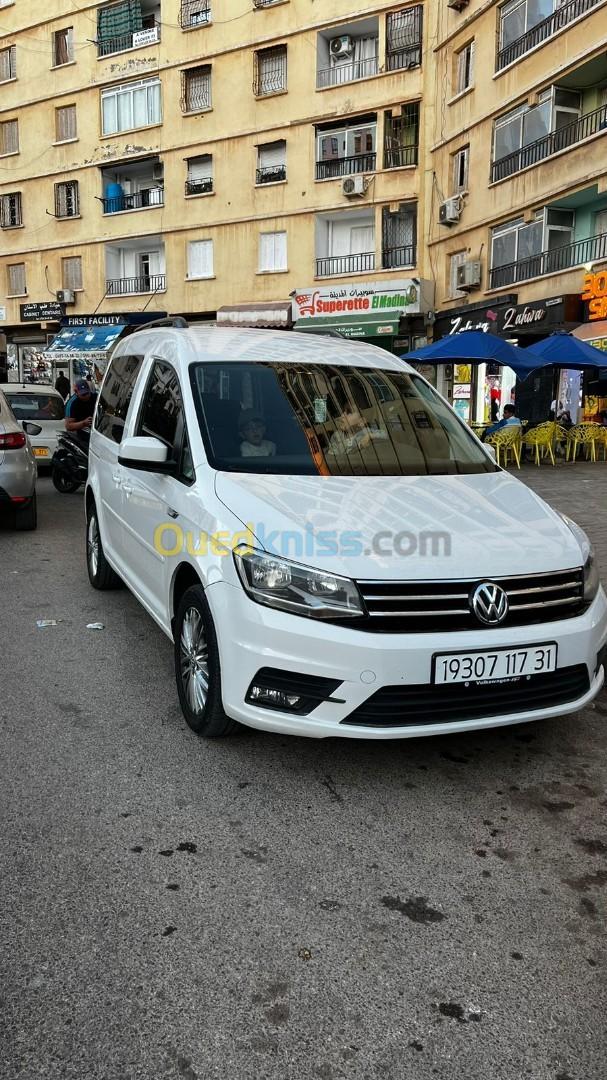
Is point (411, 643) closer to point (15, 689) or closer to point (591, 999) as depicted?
point (591, 999)

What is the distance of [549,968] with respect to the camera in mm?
2295

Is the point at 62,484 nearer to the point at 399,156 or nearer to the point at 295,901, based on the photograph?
the point at 295,901

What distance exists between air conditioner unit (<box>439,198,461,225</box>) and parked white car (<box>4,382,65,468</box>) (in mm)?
15746

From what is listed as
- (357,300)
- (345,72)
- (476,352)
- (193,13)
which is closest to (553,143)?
A: (357,300)

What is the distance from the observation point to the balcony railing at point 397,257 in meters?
27.2

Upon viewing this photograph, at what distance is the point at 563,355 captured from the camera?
16531mm

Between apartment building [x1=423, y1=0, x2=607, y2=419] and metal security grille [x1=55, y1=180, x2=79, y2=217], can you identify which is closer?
apartment building [x1=423, y1=0, x2=607, y2=419]

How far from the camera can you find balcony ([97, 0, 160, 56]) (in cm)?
3098

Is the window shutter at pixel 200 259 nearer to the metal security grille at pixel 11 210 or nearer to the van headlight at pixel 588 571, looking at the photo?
the metal security grille at pixel 11 210

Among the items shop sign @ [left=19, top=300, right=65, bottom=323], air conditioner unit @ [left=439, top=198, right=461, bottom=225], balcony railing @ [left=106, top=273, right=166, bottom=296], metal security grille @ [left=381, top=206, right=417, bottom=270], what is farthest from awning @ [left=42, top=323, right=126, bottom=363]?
air conditioner unit @ [left=439, top=198, right=461, bottom=225]

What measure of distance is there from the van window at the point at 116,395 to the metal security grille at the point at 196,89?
27374 mm

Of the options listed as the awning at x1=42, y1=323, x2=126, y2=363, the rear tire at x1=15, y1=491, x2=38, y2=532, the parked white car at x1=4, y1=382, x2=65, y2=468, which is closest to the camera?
the rear tire at x1=15, y1=491, x2=38, y2=532

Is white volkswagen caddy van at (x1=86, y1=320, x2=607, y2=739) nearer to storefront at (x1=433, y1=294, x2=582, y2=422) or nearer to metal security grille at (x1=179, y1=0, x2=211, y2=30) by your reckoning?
storefront at (x1=433, y1=294, x2=582, y2=422)

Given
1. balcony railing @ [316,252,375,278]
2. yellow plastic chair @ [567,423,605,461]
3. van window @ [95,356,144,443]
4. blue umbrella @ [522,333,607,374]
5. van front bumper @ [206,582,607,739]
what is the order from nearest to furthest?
1. van front bumper @ [206,582,607,739]
2. van window @ [95,356,144,443]
3. blue umbrella @ [522,333,607,374]
4. yellow plastic chair @ [567,423,605,461]
5. balcony railing @ [316,252,375,278]
